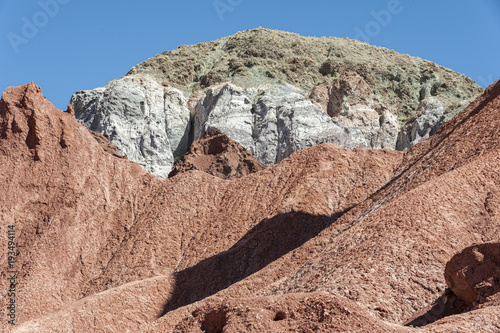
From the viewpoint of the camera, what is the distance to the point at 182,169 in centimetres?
4834

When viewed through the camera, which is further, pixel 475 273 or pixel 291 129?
pixel 291 129

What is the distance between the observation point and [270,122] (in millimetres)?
63719

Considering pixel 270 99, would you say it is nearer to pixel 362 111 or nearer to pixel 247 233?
pixel 362 111

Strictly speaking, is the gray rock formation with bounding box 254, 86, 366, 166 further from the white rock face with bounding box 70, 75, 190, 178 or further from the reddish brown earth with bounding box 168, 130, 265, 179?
the white rock face with bounding box 70, 75, 190, 178

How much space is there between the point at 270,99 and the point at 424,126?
15413 millimetres

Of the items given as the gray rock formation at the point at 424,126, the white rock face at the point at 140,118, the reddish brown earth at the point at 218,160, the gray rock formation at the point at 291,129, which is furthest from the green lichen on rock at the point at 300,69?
the reddish brown earth at the point at 218,160

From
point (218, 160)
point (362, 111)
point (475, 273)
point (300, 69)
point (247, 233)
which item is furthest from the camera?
point (300, 69)

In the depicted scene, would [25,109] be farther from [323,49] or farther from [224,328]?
[323,49]

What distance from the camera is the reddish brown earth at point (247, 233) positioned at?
59.7 ft

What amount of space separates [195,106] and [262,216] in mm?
38896

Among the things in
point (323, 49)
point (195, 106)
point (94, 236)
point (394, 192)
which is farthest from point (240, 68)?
point (394, 192)

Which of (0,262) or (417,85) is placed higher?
(417,85)

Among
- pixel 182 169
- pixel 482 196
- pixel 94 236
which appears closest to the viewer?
pixel 482 196

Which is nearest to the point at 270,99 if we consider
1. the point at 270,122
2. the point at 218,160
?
the point at 270,122
